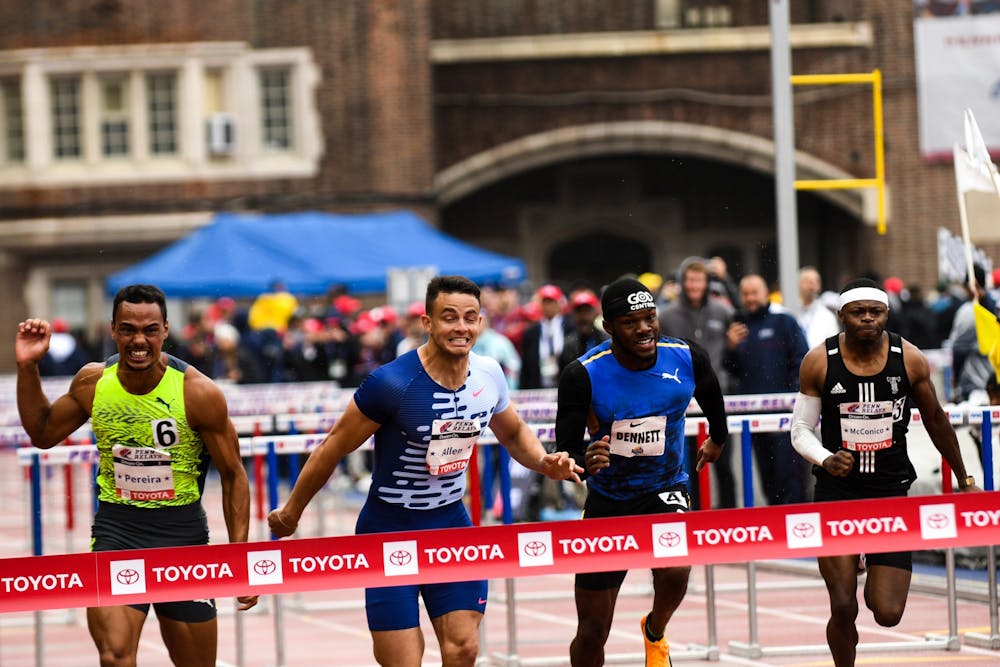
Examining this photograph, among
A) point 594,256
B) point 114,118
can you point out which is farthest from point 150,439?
point 594,256

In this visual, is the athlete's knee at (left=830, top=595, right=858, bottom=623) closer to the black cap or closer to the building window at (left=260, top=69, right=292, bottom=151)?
the black cap

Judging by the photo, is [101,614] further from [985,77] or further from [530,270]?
[530,270]

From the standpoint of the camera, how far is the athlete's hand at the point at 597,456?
7750 millimetres

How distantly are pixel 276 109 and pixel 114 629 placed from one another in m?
28.0

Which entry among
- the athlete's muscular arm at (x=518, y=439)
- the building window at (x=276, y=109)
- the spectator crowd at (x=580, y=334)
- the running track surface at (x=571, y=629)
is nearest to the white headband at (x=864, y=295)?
the athlete's muscular arm at (x=518, y=439)

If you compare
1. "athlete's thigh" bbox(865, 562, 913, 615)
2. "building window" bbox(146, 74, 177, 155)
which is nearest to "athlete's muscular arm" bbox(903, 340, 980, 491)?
"athlete's thigh" bbox(865, 562, 913, 615)

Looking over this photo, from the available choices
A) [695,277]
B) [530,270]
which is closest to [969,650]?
[695,277]

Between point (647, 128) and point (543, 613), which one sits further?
point (647, 128)

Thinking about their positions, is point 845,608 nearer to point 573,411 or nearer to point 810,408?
point 810,408

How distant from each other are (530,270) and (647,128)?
425 cm

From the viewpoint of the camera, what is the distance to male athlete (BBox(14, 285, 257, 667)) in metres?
7.60

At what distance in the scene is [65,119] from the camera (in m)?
34.8

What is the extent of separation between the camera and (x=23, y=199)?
114 ft

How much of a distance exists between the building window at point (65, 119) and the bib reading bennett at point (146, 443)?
1101 inches
